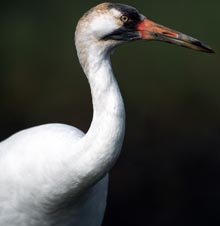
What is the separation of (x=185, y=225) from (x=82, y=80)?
309 centimetres

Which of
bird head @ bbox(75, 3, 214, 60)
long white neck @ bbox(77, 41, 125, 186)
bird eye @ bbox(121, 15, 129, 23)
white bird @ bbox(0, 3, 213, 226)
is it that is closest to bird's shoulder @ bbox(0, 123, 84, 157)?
white bird @ bbox(0, 3, 213, 226)

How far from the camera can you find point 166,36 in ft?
18.1

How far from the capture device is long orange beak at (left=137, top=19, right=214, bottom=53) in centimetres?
549

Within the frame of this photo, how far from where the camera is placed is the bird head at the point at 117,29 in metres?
5.34

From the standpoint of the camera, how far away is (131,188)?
34.8ft

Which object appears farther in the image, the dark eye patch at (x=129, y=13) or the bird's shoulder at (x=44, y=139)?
the bird's shoulder at (x=44, y=139)

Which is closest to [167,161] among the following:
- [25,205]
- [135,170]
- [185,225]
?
[135,170]

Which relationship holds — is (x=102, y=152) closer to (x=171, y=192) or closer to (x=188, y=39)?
(x=188, y=39)

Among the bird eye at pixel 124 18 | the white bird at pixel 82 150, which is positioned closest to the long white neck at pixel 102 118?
the white bird at pixel 82 150

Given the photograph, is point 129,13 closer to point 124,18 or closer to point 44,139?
point 124,18

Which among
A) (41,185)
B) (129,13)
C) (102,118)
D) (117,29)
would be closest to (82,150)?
(102,118)

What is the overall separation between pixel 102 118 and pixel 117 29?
18.8 inches

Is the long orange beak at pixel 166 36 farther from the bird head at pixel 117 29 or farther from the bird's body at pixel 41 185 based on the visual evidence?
the bird's body at pixel 41 185

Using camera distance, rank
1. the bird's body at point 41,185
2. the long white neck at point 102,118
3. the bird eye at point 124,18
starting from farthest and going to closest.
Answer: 1. the bird's body at point 41,185
2. the bird eye at point 124,18
3. the long white neck at point 102,118
